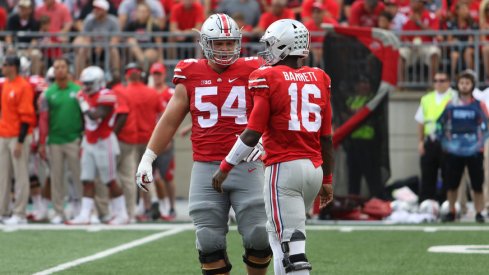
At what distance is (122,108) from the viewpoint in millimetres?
15445

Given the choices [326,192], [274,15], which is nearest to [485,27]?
[274,15]

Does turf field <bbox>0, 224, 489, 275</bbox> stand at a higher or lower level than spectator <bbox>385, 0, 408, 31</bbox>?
lower

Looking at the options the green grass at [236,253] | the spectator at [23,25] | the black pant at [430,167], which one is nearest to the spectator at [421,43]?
the black pant at [430,167]

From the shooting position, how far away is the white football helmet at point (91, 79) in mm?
14945

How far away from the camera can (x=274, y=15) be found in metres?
19.0

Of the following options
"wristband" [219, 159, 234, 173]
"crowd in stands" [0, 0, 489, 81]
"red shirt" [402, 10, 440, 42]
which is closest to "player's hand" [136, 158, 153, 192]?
"wristband" [219, 159, 234, 173]

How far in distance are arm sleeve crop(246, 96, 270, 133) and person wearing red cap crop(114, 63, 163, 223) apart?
838 cm

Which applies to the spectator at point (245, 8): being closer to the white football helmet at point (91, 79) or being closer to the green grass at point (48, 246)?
the white football helmet at point (91, 79)

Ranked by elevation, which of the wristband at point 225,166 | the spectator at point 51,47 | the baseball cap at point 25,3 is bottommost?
the wristband at point 225,166

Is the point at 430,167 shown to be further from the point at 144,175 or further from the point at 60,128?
the point at 144,175

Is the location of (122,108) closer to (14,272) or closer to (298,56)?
(14,272)

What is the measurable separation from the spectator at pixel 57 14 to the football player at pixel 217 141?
12101mm

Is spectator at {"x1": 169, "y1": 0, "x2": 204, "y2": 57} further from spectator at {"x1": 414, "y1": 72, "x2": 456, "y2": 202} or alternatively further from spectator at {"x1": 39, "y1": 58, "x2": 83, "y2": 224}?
spectator at {"x1": 414, "y1": 72, "x2": 456, "y2": 202}

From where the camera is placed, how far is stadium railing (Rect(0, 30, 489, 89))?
18.0 metres
